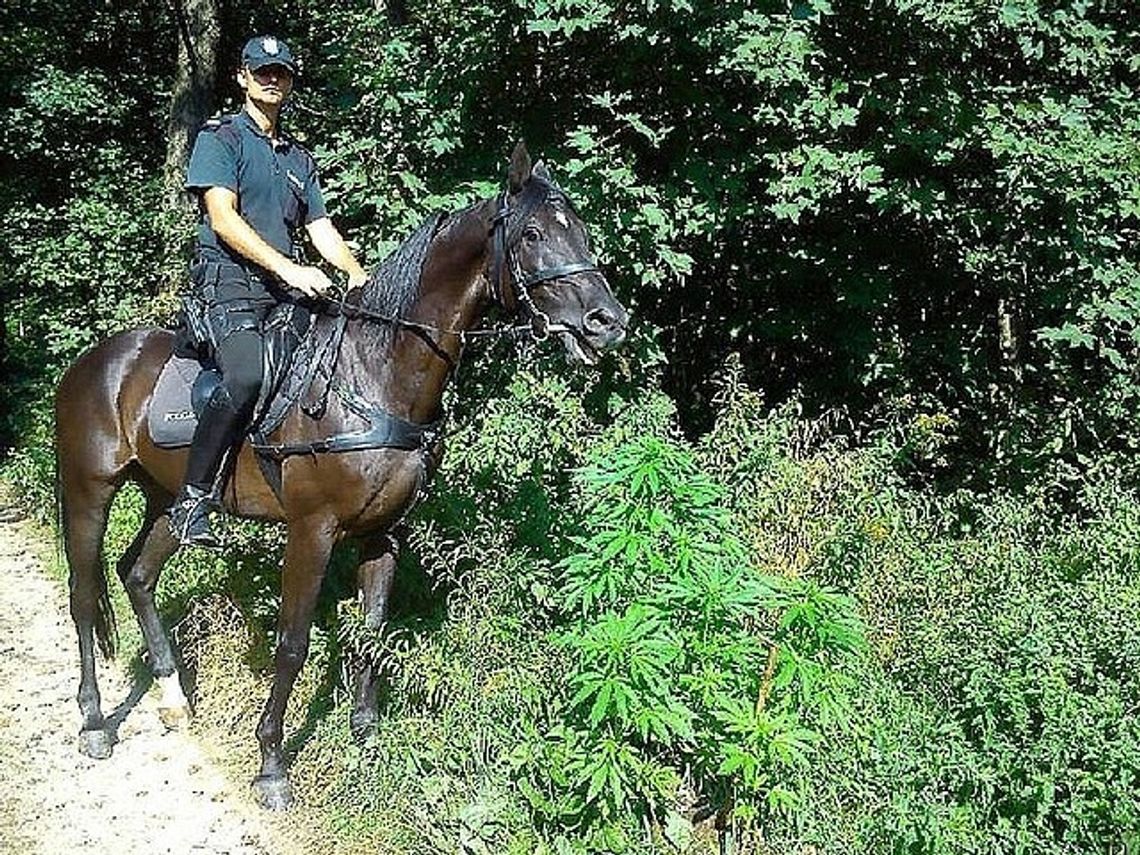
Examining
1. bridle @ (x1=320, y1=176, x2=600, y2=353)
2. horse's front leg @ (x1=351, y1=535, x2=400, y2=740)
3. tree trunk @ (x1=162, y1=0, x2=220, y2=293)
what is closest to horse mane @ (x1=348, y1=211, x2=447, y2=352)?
bridle @ (x1=320, y1=176, x2=600, y2=353)

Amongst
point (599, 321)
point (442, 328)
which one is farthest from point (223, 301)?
point (599, 321)

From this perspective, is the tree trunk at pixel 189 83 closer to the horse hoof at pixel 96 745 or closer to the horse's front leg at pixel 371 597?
the horse hoof at pixel 96 745

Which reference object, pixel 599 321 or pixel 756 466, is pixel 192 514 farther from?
pixel 756 466

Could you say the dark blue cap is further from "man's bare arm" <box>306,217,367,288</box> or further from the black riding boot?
the black riding boot

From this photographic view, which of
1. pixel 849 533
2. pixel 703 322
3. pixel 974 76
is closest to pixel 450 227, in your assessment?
pixel 849 533

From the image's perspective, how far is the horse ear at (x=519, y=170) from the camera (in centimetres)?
Result: 428

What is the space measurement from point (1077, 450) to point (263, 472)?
19.6 feet

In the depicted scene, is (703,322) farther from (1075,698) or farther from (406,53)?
(1075,698)

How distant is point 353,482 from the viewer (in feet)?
15.2

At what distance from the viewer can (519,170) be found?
14.1 feet

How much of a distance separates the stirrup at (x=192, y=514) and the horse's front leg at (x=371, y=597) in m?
0.75

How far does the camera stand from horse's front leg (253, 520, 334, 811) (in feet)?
15.6

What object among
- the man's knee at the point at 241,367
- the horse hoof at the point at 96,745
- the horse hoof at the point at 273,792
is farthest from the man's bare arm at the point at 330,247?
the horse hoof at the point at 96,745

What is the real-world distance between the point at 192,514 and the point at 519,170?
2189 millimetres
